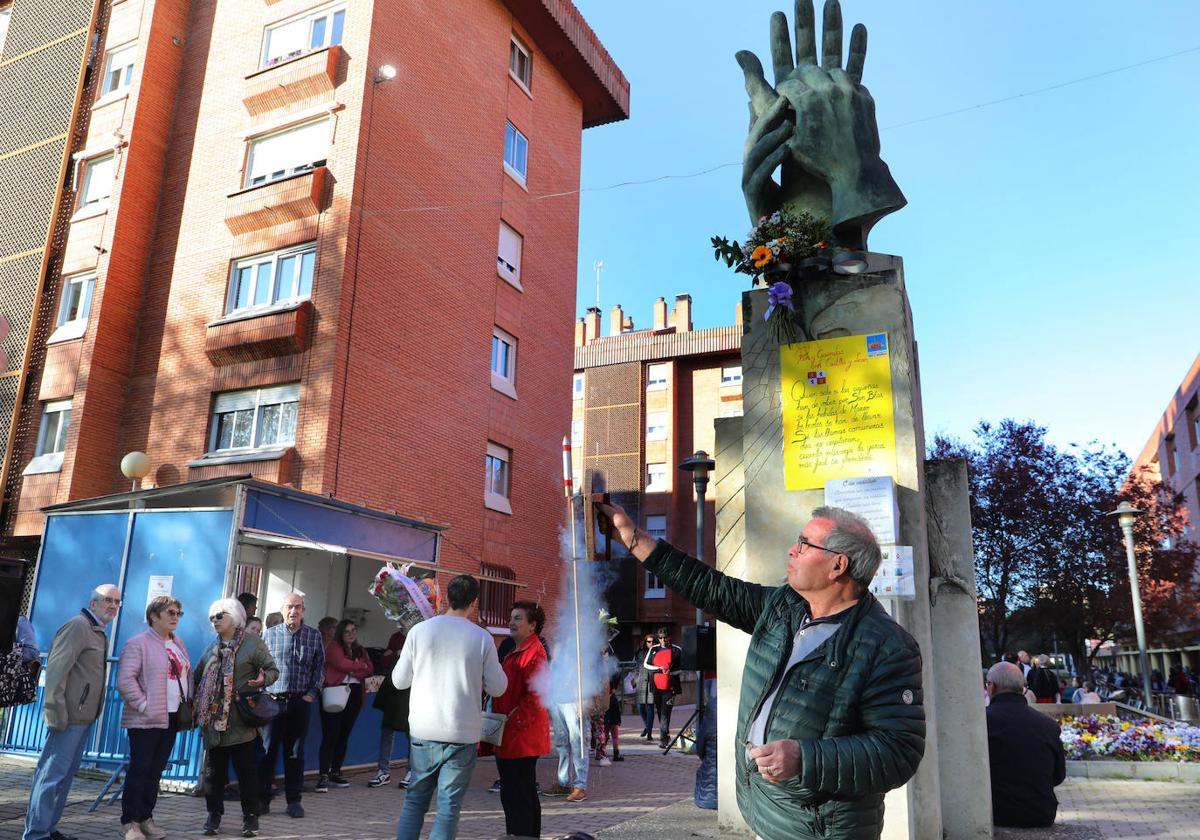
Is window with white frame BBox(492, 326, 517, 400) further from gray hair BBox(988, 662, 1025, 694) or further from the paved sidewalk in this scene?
gray hair BBox(988, 662, 1025, 694)

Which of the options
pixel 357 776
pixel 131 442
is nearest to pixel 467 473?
pixel 131 442

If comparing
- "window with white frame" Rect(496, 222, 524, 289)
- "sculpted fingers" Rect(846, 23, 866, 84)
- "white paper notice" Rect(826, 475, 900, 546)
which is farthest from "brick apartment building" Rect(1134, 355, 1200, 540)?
"white paper notice" Rect(826, 475, 900, 546)

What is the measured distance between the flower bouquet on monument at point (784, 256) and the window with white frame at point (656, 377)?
37.8 meters

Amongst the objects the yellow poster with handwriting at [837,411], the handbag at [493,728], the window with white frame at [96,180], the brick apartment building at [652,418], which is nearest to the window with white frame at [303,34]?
the window with white frame at [96,180]

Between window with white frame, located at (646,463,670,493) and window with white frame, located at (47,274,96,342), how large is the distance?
1081 inches

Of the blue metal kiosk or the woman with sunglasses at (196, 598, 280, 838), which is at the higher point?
the blue metal kiosk

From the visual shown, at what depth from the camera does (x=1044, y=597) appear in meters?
28.4

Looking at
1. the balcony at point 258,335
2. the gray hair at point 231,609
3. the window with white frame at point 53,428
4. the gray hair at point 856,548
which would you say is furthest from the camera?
the window with white frame at point 53,428

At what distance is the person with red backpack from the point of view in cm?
1750

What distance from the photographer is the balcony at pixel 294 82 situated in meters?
19.6

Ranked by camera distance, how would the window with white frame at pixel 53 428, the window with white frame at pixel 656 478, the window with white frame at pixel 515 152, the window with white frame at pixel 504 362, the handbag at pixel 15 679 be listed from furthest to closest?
the window with white frame at pixel 656 478
the window with white frame at pixel 515 152
the window with white frame at pixel 504 362
the window with white frame at pixel 53 428
the handbag at pixel 15 679

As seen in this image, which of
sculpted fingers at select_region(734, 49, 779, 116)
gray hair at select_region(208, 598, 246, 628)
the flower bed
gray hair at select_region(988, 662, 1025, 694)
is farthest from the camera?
the flower bed

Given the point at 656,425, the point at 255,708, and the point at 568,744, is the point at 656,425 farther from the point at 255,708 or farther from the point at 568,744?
the point at 255,708

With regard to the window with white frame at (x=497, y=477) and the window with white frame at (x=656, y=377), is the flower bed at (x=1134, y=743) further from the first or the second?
the window with white frame at (x=656, y=377)
